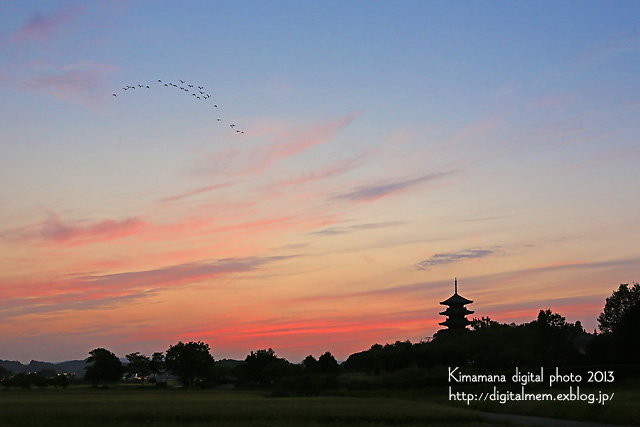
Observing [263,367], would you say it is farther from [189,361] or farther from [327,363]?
[189,361]

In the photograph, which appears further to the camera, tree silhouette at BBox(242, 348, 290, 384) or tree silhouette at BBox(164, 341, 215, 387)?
tree silhouette at BBox(164, 341, 215, 387)

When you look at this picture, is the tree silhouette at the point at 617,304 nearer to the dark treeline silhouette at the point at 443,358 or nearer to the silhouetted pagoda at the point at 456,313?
the dark treeline silhouette at the point at 443,358

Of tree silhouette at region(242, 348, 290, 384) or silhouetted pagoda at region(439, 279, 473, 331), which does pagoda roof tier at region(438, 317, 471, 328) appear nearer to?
silhouetted pagoda at region(439, 279, 473, 331)

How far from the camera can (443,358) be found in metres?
126

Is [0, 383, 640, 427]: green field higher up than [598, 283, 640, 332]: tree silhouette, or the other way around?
[598, 283, 640, 332]: tree silhouette

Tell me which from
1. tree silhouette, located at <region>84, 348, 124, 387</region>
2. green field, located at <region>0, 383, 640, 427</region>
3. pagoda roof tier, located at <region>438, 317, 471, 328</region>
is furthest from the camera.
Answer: tree silhouette, located at <region>84, 348, 124, 387</region>

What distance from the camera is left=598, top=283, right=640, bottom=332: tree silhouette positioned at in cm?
12156

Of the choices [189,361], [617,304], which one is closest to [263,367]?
[189,361]

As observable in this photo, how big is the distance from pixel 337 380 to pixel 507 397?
46674 millimetres

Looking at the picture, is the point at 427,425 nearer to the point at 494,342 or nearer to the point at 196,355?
the point at 494,342

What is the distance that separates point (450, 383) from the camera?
88.4 m

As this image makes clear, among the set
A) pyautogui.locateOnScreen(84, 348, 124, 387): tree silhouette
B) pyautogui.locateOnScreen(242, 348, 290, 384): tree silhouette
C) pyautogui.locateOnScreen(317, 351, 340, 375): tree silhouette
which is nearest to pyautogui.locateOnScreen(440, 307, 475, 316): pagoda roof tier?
pyautogui.locateOnScreen(317, 351, 340, 375): tree silhouette

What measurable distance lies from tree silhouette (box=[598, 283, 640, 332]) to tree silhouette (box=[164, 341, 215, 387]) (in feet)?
372

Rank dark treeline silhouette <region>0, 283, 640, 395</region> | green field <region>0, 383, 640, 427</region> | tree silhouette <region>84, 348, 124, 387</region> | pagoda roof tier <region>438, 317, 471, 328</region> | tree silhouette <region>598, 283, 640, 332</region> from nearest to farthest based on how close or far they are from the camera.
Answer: green field <region>0, 383, 640, 427</region> < dark treeline silhouette <region>0, 283, 640, 395</region> < tree silhouette <region>598, 283, 640, 332</region> < pagoda roof tier <region>438, 317, 471, 328</region> < tree silhouette <region>84, 348, 124, 387</region>
